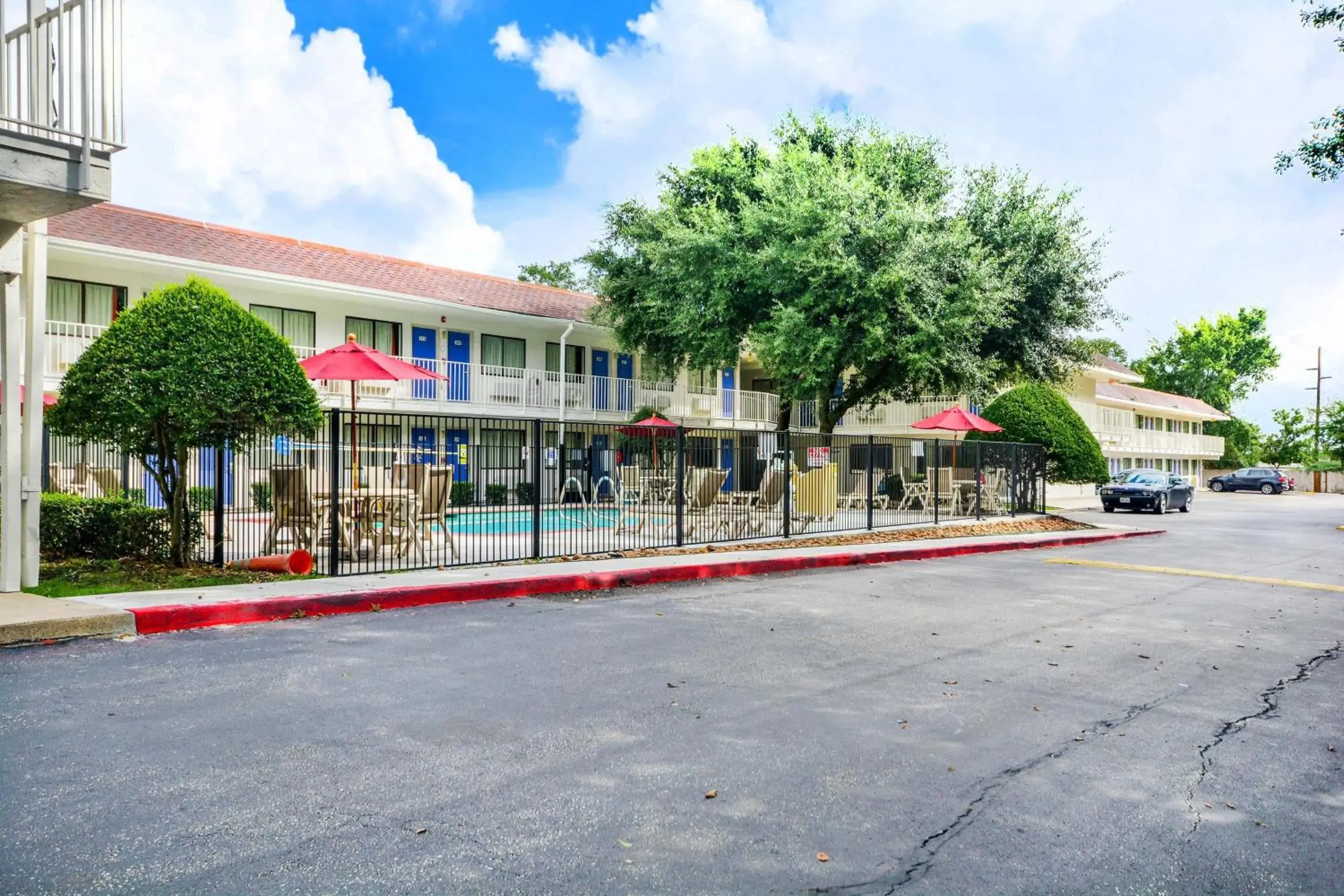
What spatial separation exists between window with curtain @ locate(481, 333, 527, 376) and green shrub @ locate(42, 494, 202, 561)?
64.5 feet

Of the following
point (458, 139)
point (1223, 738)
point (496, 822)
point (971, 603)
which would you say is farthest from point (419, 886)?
point (458, 139)

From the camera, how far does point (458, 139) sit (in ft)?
137

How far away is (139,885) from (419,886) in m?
0.90

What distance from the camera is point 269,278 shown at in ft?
81.3

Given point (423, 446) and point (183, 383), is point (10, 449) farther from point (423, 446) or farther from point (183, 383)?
point (423, 446)

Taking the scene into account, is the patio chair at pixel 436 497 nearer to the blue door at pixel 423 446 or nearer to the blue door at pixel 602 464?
the blue door at pixel 423 446

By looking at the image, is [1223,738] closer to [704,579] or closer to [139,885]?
[139,885]

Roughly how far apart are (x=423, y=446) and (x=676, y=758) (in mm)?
7985

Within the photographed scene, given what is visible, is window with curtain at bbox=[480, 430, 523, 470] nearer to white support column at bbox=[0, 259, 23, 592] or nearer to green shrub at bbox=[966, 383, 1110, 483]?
white support column at bbox=[0, 259, 23, 592]

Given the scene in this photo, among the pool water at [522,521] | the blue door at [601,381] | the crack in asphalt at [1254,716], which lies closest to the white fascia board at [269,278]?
the blue door at [601,381]

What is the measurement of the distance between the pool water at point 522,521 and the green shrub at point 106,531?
314 centimetres

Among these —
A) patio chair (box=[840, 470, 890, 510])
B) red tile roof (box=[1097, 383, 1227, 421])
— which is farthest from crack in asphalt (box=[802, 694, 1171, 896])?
red tile roof (box=[1097, 383, 1227, 421])

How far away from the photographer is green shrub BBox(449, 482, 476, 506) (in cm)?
1214

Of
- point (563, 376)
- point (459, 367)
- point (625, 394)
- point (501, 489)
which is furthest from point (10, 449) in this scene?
point (625, 394)
